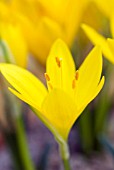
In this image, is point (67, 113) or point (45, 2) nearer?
point (67, 113)

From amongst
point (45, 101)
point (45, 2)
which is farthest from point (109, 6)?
point (45, 101)

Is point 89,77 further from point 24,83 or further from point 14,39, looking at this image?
point 14,39

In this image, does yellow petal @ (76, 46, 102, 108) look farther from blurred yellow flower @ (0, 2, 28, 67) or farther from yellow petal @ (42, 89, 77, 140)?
blurred yellow flower @ (0, 2, 28, 67)

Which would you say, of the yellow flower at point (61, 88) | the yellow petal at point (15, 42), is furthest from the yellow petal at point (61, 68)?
the yellow petal at point (15, 42)

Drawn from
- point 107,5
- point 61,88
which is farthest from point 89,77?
point 107,5

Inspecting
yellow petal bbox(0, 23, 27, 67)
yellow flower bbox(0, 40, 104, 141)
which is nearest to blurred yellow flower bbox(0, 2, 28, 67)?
yellow petal bbox(0, 23, 27, 67)

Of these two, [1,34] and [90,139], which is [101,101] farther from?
[1,34]
